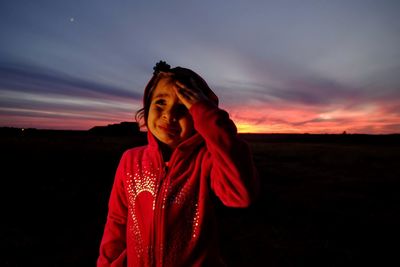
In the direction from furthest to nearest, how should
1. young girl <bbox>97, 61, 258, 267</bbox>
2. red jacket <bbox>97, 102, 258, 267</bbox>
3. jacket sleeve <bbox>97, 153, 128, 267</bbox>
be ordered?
jacket sleeve <bbox>97, 153, 128, 267</bbox> < young girl <bbox>97, 61, 258, 267</bbox> < red jacket <bbox>97, 102, 258, 267</bbox>

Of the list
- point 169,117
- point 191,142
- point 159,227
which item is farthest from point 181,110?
point 159,227

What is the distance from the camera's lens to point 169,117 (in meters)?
1.52

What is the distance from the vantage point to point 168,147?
5.83 feet

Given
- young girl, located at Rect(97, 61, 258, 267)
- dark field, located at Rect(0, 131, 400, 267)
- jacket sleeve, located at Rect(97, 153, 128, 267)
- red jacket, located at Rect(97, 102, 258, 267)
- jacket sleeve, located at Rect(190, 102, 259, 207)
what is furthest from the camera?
dark field, located at Rect(0, 131, 400, 267)

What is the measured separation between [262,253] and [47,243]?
16.2 feet

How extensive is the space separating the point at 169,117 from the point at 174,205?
21.3 inches

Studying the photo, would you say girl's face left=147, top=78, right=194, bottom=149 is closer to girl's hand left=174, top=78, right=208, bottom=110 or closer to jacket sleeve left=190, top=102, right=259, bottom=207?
girl's hand left=174, top=78, right=208, bottom=110

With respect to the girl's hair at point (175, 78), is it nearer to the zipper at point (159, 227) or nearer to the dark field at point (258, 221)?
the zipper at point (159, 227)

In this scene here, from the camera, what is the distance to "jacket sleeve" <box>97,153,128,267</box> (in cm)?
172

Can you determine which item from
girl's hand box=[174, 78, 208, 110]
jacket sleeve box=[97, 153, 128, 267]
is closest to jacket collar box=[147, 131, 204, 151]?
girl's hand box=[174, 78, 208, 110]

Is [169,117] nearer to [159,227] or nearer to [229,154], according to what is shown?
[229,154]

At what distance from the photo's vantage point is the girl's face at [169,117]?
154 cm

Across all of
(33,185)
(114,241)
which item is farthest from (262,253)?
(33,185)

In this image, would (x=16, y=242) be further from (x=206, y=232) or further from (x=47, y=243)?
(x=206, y=232)
